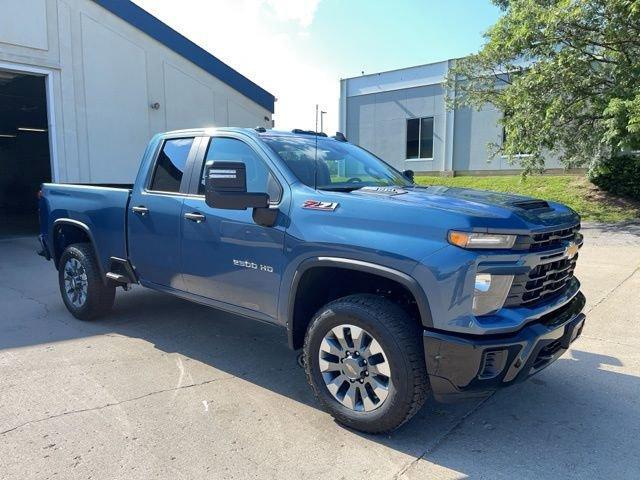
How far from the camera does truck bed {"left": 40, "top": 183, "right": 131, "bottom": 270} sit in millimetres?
4984

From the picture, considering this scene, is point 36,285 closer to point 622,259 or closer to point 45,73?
point 45,73

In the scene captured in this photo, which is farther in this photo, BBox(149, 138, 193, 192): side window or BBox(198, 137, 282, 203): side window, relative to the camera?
BBox(149, 138, 193, 192): side window

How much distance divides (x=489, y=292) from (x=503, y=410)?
4.24 feet

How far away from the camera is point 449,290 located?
2832mm

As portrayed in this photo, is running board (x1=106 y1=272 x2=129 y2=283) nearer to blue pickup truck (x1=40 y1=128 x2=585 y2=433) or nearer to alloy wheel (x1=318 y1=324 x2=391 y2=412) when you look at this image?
blue pickup truck (x1=40 y1=128 x2=585 y2=433)

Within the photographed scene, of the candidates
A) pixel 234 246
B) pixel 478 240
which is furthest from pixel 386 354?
pixel 234 246

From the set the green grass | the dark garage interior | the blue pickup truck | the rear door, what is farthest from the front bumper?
the dark garage interior

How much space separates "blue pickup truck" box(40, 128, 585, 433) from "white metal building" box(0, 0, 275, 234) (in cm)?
855

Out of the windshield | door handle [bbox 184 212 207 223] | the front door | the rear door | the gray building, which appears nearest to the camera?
the front door

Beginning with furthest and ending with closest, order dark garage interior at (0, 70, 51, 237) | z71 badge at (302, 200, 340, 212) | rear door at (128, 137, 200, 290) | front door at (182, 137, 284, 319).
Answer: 1. dark garage interior at (0, 70, 51, 237)
2. rear door at (128, 137, 200, 290)
3. front door at (182, 137, 284, 319)
4. z71 badge at (302, 200, 340, 212)

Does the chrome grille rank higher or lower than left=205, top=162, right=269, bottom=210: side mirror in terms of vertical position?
lower

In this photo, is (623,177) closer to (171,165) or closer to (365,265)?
(171,165)

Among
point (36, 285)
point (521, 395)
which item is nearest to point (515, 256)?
point (521, 395)

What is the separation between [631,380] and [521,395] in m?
1.02
